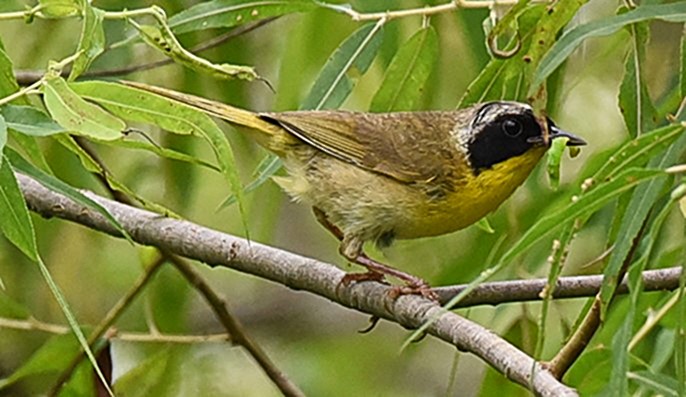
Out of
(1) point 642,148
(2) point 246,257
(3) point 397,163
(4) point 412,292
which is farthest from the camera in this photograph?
(3) point 397,163

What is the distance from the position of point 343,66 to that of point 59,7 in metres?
1.01

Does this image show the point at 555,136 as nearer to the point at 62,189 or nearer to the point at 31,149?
the point at 31,149

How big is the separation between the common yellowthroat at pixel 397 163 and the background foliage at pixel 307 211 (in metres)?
0.12

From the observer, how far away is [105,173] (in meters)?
2.95

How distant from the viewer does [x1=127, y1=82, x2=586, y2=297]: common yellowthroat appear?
12.4ft

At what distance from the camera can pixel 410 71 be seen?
351cm

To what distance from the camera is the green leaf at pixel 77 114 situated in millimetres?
2262

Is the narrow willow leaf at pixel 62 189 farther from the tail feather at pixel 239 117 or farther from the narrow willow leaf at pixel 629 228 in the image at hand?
the tail feather at pixel 239 117

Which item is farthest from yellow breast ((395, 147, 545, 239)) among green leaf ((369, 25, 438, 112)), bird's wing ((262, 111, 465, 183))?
green leaf ((369, 25, 438, 112))

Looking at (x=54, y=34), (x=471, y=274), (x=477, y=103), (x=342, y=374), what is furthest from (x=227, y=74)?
(x=342, y=374)

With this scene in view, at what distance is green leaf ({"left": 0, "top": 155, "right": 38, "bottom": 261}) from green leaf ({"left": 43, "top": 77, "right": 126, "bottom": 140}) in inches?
6.9

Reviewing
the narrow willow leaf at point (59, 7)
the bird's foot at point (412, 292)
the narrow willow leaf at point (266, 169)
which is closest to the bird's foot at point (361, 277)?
the bird's foot at point (412, 292)

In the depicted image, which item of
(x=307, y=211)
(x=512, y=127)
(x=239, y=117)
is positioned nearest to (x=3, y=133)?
(x=239, y=117)

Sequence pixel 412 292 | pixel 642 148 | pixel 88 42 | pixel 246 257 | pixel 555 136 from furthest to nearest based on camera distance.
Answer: pixel 555 136
pixel 246 257
pixel 412 292
pixel 88 42
pixel 642 148
